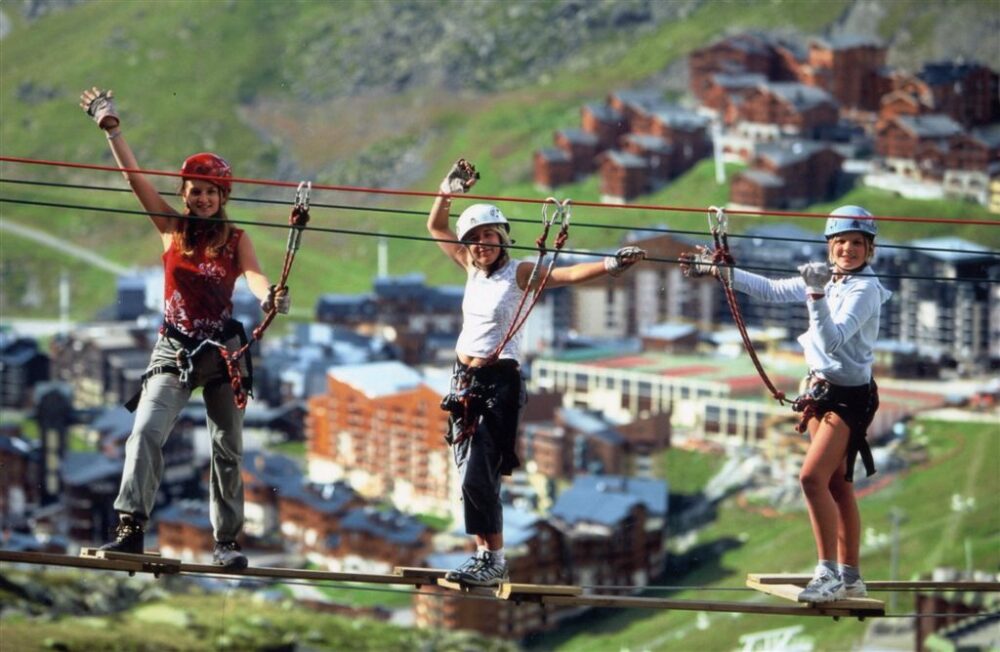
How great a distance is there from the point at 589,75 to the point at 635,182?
37.1 ft

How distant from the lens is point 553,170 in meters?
86.5

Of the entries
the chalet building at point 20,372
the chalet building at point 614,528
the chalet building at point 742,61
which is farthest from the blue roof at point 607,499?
the chalet building at point 20,372

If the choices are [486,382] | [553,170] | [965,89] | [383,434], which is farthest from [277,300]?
[965,89]

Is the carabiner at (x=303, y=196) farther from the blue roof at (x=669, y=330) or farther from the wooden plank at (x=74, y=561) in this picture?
the blue roof at (x=669, y=330)

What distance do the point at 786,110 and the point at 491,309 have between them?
77095 mm

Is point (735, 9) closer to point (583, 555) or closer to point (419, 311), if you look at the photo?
point (419, 311)

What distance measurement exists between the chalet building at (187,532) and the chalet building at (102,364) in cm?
1210

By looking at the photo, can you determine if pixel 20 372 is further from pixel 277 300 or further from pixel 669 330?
pixel 277 300

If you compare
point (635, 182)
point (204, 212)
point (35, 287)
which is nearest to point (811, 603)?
point (204, 212)

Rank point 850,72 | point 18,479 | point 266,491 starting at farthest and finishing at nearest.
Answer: point 850,72
point 18,479
point 266,491

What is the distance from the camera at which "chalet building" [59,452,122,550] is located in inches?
2955

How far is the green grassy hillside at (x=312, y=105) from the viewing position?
87.4 metres

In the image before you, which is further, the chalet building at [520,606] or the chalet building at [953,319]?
the chalet building at [953,319]

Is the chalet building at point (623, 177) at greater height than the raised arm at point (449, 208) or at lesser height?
greater
